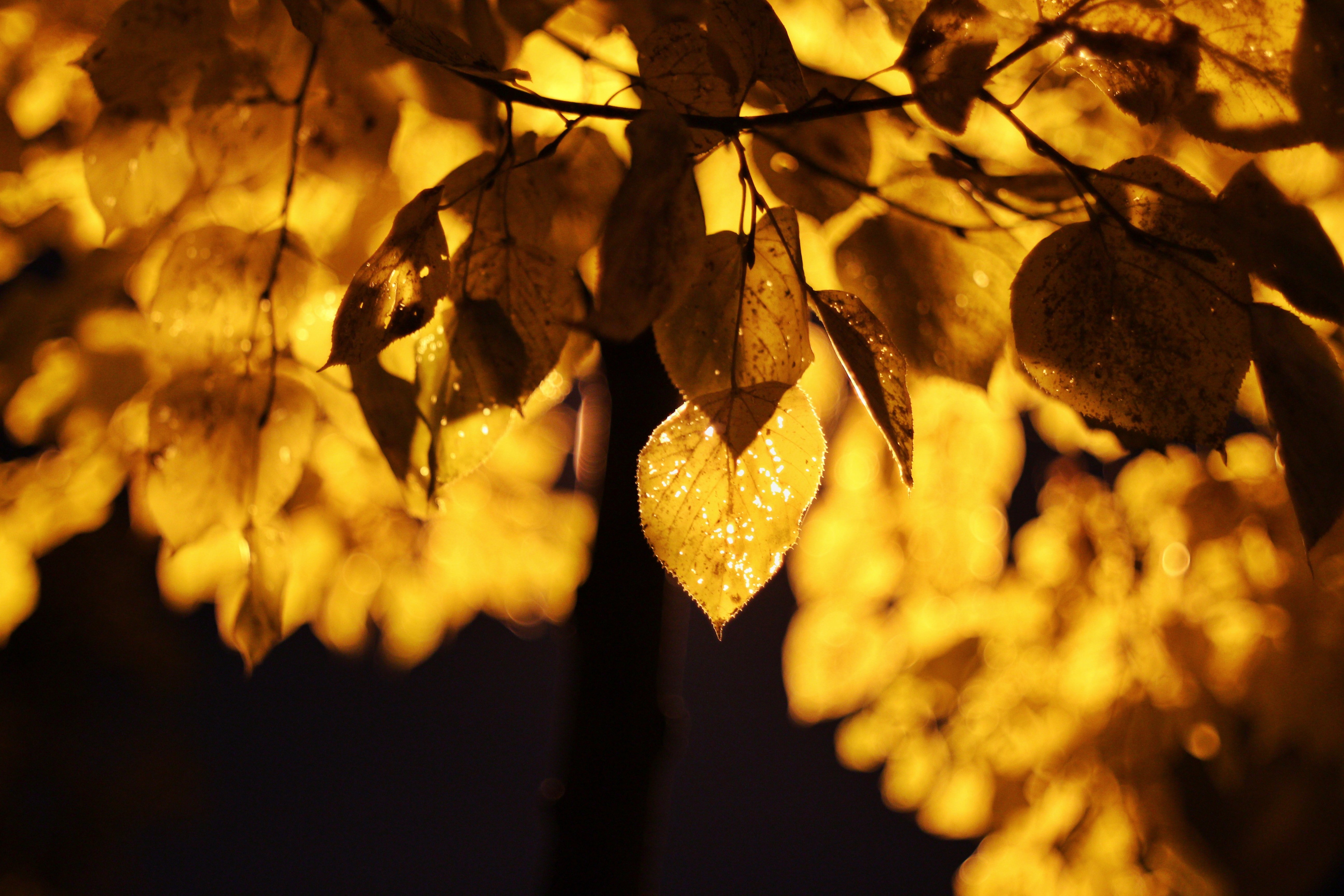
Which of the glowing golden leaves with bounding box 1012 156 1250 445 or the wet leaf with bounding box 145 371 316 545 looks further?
the wet leaf with bounding box 145 371 316 545

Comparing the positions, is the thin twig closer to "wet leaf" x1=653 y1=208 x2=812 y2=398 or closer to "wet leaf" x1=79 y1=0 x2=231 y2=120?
"wet leaf" x1=79 y1=0 x2=231 y2=120

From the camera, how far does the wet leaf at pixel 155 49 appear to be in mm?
380

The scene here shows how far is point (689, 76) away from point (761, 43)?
0.03 metres

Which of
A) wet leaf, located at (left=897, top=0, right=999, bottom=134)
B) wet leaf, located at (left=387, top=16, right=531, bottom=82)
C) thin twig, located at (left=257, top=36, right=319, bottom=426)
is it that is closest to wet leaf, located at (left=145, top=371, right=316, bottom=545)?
thin twig, located at (left=257, top=36, right=319, bottom=426)

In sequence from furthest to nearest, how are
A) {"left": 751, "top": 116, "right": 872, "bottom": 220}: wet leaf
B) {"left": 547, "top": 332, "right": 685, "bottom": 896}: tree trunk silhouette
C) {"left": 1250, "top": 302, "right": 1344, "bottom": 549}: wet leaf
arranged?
{"left": 547, "top": 332, "right": 685, "bottom": 896}: tree trunk silhouette → {"left": 751, "top": 116, "right": 872, "bottom": 220}: wet leaf → {"left": 1250, "top": 302, "right": 1344, "bottom": 549}: wet leaf

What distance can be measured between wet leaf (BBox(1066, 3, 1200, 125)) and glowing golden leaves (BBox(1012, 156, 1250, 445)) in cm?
2

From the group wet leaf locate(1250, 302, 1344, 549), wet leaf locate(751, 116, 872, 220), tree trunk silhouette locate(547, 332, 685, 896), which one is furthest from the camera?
tree trunk silhouette locate(547, 332, 685, 896)

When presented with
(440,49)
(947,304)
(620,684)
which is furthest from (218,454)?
(620,684)

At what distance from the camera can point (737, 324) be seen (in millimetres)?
356

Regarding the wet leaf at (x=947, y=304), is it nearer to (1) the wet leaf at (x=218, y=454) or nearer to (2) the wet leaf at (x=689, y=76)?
(2) the wet leaf at (x=689, y=76)

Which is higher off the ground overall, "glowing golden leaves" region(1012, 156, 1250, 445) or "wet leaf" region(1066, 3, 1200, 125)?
"wet leaf" region(1066, 3, 1200, 125)

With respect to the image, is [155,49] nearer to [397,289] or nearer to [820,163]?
[397,289]

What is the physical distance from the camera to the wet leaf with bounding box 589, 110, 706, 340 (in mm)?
285

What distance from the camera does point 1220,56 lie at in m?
0.34
